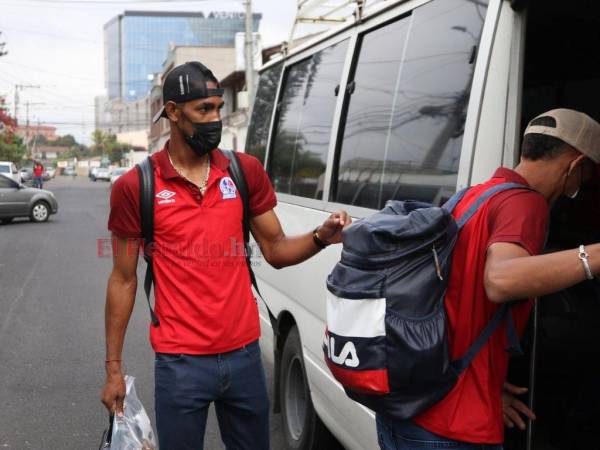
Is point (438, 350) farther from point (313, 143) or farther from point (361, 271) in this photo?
point (313, 143)

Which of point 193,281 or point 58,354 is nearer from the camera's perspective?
point 193,281

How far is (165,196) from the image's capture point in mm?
2805

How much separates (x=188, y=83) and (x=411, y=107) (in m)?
0.92

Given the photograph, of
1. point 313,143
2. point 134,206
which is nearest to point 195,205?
point 134,206

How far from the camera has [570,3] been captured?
3.10 m

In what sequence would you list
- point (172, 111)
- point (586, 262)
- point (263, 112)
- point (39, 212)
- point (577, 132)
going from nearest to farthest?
point (586, 262) < point (577, 132) < point (172, 111) < point (263, 112) < point (39, 212)

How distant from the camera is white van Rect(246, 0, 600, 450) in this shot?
2.55 metres

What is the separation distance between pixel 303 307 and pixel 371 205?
90cm

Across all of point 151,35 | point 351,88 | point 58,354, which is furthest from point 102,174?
point 151,35

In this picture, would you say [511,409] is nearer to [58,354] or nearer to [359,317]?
[359,317]

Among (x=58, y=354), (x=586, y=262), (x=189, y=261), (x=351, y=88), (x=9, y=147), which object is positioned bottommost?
(x=58, y=354)

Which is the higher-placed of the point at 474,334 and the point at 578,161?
the point at 578,161

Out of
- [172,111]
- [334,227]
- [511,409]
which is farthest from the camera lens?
[172,111]

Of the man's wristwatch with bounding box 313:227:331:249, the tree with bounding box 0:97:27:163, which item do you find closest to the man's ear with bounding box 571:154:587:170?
the man's wristwatch with bounding box 313:227:331:249
